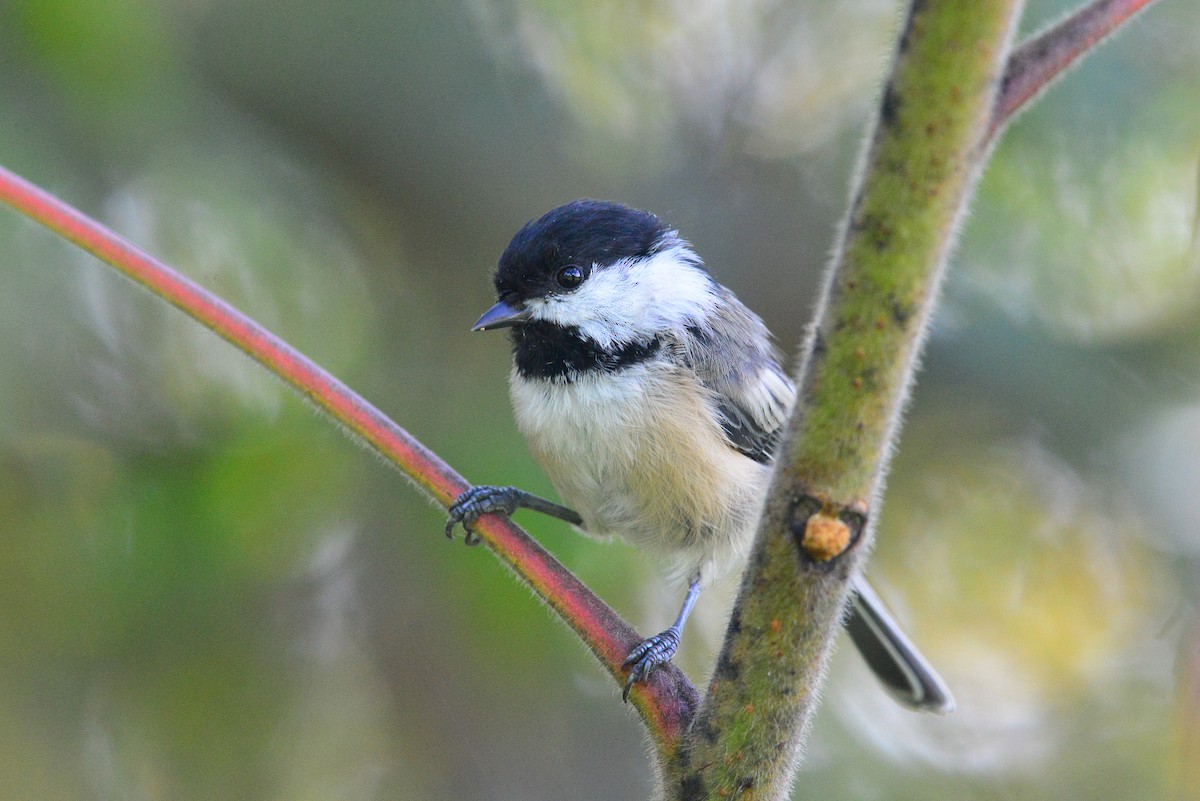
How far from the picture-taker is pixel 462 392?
2.16 m

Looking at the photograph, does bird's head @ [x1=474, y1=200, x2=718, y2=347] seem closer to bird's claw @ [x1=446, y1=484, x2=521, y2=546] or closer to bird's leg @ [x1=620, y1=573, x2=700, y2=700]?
bird's claw @ [x1=446, y1=484, x2=521, y2=546]

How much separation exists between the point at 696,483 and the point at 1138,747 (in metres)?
1.03

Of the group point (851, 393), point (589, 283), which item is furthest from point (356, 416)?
point (589, 283)

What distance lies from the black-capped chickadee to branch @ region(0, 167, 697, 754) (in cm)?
77

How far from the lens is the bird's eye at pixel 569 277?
1843 millimetres

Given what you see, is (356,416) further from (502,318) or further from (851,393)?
(502,318)

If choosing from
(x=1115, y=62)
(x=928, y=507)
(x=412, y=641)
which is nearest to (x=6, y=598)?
(x=412, y=641)

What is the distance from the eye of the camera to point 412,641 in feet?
6.92

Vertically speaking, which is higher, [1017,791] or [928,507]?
[928,507]

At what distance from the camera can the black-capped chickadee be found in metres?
1.76

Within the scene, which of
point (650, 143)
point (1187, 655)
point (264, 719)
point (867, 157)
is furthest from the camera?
point (650, 143)

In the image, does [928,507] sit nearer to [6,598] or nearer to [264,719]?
[264,719]

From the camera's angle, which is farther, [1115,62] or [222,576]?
[1115,62]

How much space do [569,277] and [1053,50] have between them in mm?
1236
